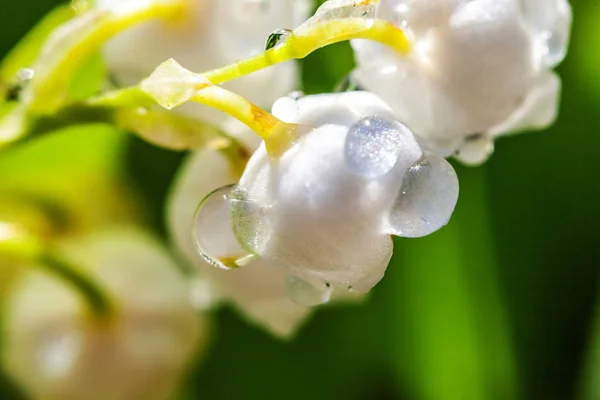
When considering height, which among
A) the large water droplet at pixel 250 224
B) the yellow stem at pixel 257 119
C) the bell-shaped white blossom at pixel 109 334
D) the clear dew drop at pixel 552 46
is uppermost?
the yellow stem at pixel 257 119

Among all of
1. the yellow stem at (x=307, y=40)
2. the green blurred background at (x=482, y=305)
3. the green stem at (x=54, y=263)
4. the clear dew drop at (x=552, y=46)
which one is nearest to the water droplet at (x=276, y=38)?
the yellow stem at (x=307, y=40)

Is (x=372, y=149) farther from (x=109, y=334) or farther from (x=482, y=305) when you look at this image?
(x=482, y=305)

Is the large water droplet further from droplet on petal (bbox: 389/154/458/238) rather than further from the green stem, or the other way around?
the green stem

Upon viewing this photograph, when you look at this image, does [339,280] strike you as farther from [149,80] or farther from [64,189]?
[64,189]

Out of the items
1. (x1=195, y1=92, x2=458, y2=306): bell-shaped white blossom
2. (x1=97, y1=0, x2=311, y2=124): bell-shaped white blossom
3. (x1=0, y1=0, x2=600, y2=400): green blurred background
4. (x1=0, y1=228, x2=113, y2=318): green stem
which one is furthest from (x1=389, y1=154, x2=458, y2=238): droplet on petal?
(x1=0, y1=0, x2=600, y2=400): green blurred background

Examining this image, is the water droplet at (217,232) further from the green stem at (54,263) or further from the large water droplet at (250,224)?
the green stem at (54,263)

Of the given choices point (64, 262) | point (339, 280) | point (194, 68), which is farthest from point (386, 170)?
point (64, 262)
